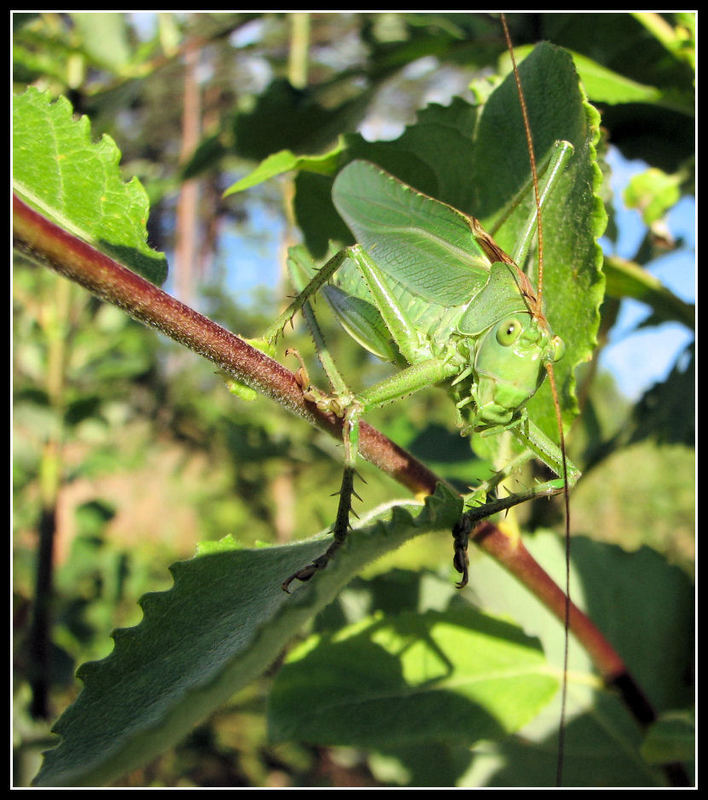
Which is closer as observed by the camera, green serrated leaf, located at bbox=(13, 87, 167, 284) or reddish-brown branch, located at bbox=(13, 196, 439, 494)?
reddish-brown branch, located at bbox=(13, 196, 439, 494)

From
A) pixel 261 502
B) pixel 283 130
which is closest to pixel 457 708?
pixel 283 130

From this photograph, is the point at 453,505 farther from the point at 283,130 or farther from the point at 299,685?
the point at 283,130

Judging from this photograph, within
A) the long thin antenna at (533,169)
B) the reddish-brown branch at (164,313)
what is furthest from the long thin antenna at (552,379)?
the reddish-brown branch at (164,313)

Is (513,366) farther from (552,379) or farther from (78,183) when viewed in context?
(78,183)

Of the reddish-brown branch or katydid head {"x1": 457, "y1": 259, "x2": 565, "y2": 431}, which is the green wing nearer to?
katydid head {"x1": 457, "y1": 259, "x2": 565, "y2": 431}

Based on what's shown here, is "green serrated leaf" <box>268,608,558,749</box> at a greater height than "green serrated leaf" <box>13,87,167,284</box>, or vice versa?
"green serrated leaf" <box>13,87,167,284</box>

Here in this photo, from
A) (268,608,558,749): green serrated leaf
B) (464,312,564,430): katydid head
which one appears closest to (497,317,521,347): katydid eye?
(464,312,564,430): katydid head
